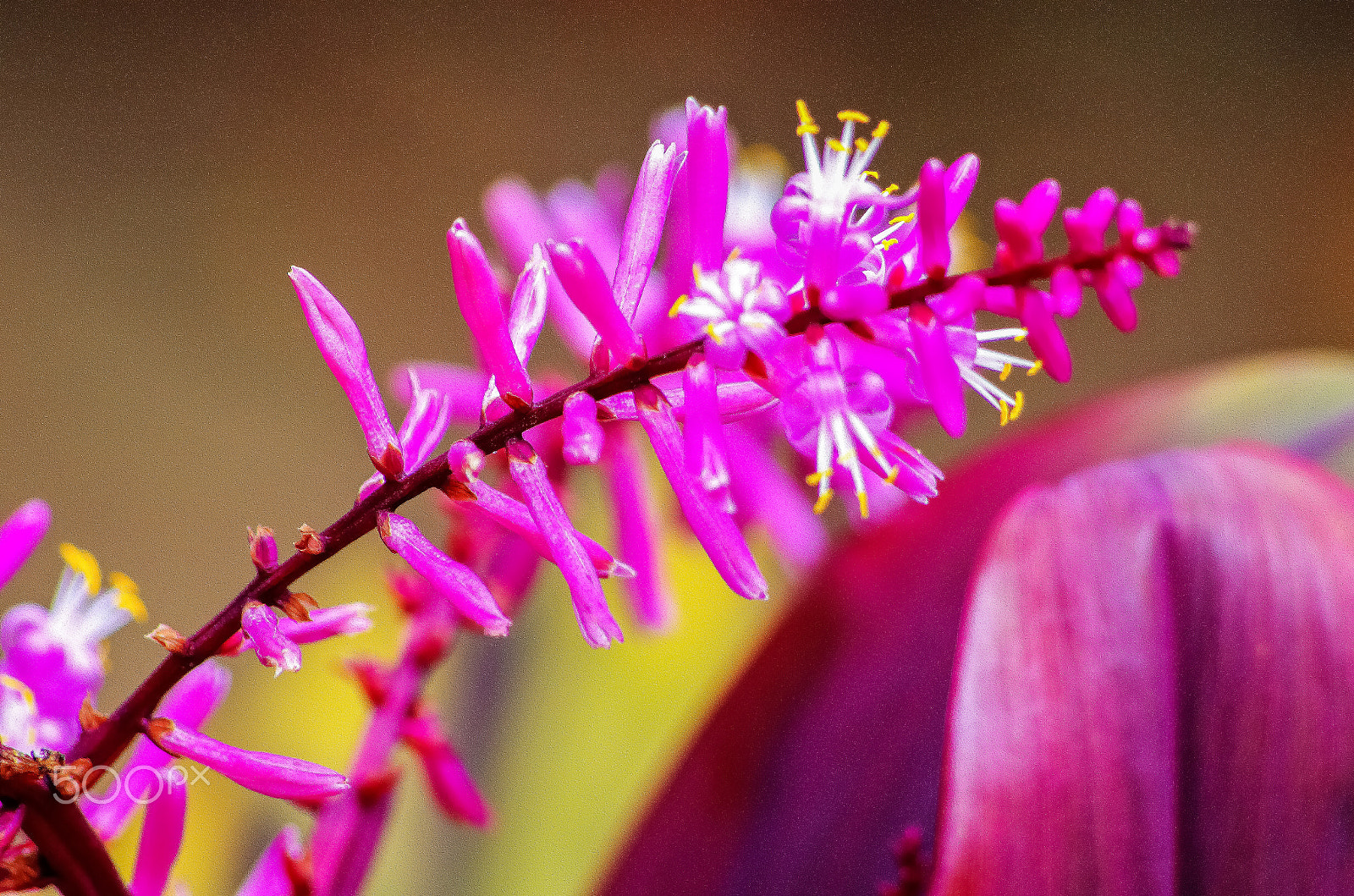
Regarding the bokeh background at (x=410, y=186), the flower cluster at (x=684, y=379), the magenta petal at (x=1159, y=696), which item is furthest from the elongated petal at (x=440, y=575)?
the bokeh background at (x=410, y=186)

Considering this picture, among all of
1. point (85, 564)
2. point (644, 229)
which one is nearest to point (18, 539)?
point (85, 564)

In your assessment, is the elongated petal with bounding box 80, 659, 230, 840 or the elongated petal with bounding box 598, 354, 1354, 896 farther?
the elongated petal with bounding box 598, 354, 1354, 896

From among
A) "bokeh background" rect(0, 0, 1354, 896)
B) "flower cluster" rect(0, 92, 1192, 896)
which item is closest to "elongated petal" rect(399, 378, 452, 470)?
"flower cluster" rect(0, 92, 1192, 896)

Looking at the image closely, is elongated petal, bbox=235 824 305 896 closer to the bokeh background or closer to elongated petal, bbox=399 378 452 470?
elongated petal, bbox=399 378 452 470

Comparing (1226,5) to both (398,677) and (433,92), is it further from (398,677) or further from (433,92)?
(398,677)

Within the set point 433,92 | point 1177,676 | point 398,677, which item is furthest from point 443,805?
point 433,92

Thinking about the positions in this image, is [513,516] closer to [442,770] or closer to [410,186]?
[442,770]

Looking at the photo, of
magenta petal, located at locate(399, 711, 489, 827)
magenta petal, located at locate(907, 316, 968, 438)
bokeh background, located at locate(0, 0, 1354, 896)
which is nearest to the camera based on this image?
magenta petal, located at locate(907, 316, 968, 438)
